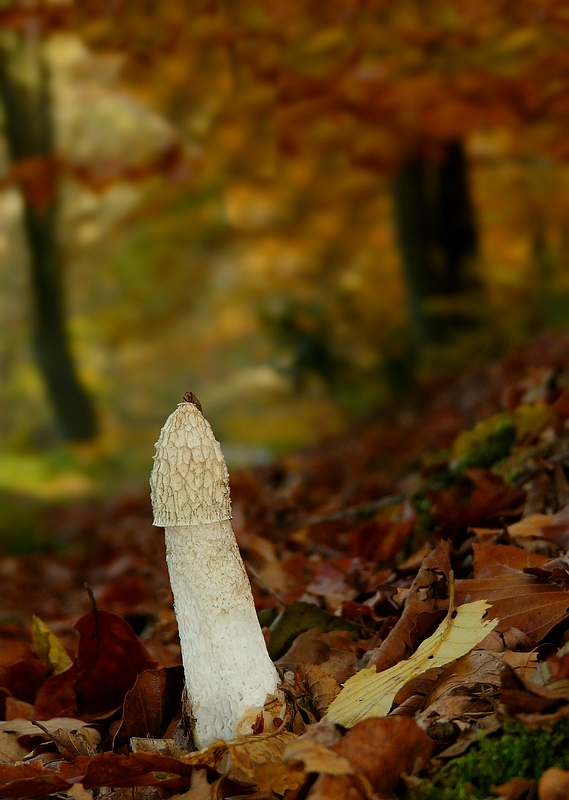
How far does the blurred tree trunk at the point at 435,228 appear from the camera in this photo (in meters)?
9.96

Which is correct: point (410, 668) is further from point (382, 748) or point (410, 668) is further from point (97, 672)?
point (97, 672)

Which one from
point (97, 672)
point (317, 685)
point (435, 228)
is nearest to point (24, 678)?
point (97, 672)

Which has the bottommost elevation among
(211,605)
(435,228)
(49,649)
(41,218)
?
(49,649)

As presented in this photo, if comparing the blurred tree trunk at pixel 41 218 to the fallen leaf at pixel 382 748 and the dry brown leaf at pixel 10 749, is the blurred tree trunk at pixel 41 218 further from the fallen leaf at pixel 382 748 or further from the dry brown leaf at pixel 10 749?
the fallen leaf at pixel 382 748

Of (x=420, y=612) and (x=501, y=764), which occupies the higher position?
(x=420, y=612)

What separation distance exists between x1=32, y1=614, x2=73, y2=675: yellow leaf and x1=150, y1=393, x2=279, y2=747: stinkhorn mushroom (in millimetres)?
611

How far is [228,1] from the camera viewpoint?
24.6 feet

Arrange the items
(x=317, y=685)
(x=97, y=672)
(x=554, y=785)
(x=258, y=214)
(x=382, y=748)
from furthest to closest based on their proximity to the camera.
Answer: (x=258, y=214)
(x=97, y=672)
(x=317, y=685)
(x=382, y=748)
(x=554, y=785)

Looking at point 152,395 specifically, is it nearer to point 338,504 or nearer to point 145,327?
point 145,327

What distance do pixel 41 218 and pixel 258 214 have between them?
3693mm

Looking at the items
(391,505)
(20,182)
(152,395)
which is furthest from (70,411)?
(391,505)

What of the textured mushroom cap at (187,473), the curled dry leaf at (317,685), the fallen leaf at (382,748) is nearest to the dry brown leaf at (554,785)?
the fallen leaf at (382,748)

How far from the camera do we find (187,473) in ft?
5.47

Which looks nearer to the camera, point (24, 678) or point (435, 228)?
point (24, 678)
